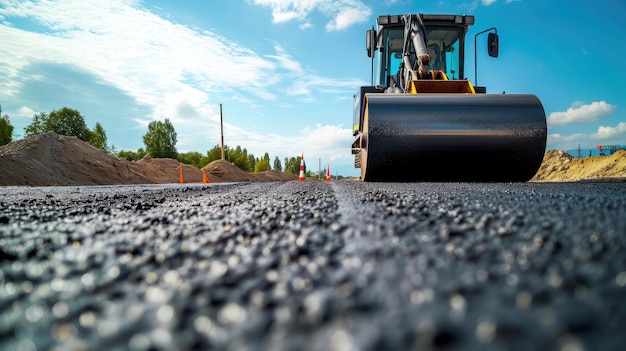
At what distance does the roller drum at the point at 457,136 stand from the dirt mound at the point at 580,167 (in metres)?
6.29

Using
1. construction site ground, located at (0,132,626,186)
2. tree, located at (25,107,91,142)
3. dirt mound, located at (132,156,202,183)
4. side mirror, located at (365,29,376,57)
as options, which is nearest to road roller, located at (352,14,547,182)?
side mirror, located at (365,29,376,57)

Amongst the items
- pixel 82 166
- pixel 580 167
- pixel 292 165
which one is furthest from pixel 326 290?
pixel 292 165

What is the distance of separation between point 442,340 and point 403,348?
1.9 inches

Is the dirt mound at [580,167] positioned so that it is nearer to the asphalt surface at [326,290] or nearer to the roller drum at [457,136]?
the roller drum at [457,136]

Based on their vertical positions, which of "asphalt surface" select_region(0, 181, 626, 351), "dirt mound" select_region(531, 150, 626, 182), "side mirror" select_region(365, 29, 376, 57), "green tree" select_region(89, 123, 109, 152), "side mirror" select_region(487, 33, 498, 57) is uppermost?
"green tree" select_region(89, 123, 109, 152)

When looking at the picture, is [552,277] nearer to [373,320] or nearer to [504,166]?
[373,320]

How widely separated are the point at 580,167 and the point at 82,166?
58.0 ft

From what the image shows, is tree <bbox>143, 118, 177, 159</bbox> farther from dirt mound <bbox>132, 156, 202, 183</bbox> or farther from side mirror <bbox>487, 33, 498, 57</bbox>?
side mirror <bbox>487, 33, 498, 57</bbox>

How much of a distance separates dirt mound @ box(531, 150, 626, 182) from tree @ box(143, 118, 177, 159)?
38255 mm

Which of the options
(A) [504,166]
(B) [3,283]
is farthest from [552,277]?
(A) [504,166]

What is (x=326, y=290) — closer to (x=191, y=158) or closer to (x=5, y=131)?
(x=5, y=131)

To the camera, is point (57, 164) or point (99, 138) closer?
point (57, 164)

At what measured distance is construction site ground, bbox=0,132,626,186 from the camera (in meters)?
10.0

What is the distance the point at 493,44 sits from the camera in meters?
5.94
